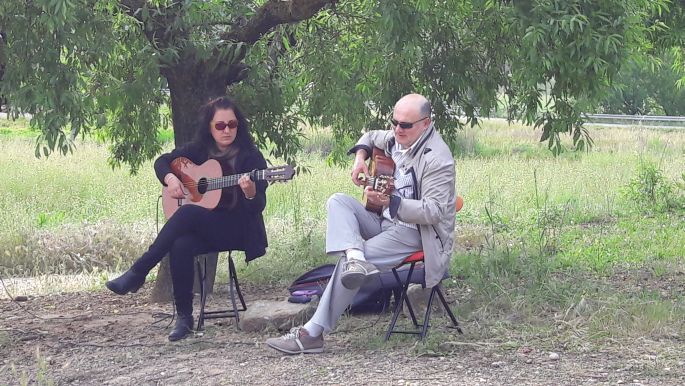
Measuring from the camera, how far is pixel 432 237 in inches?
209

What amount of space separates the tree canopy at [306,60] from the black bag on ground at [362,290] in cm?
143

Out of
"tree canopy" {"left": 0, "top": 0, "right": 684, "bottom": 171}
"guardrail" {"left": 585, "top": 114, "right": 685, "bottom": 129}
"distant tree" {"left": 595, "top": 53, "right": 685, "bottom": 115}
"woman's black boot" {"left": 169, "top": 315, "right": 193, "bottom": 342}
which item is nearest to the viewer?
"tree canopy" {"left": 0, "top": 0, "right": 684, "bottom": 171}

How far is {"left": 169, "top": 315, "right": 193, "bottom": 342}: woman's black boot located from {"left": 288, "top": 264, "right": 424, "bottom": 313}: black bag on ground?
0.66 metres

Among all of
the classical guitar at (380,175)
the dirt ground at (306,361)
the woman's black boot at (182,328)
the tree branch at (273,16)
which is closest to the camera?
the dirt ground at (306,361)

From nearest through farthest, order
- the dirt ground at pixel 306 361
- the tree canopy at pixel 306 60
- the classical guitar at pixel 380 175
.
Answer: the dirt ground at pixel 306 361, the classical guitar at pixel 380 175, the tree canopy at pixel 306 60

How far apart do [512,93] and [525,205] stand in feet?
18.6

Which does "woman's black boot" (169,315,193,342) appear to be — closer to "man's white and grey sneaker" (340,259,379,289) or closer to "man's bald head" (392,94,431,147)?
"man's white and grey sneaker" (340,259,379,289)

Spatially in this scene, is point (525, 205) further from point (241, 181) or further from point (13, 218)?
point (241, 181)

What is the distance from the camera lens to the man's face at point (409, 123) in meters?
5.44

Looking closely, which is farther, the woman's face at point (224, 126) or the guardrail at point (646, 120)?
the guardrail at point (646, 120)

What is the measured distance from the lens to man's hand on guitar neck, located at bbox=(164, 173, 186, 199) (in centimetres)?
603

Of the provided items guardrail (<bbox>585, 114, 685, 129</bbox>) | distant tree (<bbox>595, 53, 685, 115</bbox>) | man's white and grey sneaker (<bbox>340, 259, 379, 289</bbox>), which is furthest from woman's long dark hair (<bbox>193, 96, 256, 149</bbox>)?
distant tree (<bbox>595, 53, 685, 115</bbox>)

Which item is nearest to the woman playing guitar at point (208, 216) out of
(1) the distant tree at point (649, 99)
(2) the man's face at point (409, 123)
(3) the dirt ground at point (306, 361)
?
(3) the dirt ground at point (306, 361)

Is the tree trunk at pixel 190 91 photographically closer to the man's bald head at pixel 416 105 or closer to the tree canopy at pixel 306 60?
→ the tree canopy at pixel 306 60
